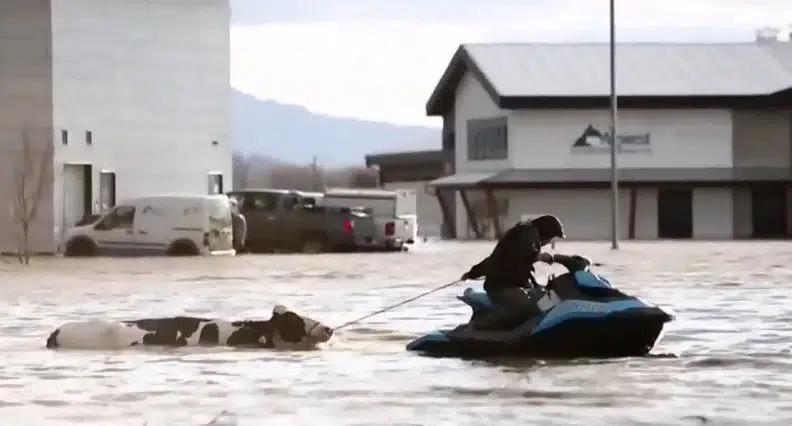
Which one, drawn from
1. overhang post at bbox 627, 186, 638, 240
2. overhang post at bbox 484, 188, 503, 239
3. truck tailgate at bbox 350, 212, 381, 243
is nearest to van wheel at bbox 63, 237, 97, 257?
truck tailgate at bbox 350, 212, 381, 243

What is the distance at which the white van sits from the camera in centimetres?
4150

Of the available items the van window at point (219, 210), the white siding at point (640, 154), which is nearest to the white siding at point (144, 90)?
the van window at point (219, 210)

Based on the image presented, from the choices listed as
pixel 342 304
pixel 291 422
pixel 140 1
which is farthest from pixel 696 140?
pixel 291 422

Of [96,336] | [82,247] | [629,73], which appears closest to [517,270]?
[96,336]

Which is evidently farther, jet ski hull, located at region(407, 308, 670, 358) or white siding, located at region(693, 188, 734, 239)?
white siding, located at region(693, 188, 734, 239)

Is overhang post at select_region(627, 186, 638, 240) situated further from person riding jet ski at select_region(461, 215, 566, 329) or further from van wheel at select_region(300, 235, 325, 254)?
person riding jet ski at select_region(461, 215, 566, 329)

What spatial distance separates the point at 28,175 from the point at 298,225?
758 cm

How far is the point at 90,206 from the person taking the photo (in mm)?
50344

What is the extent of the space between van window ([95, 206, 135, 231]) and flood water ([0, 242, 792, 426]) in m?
14.9

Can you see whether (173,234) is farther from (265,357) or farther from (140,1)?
(265,357)

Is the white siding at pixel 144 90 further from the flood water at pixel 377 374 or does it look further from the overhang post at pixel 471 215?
the flood water at pixel 377 374

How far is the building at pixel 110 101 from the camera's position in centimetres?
4828

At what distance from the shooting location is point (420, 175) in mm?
81625

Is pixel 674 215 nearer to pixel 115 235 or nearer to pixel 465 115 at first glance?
pixel 465 115
